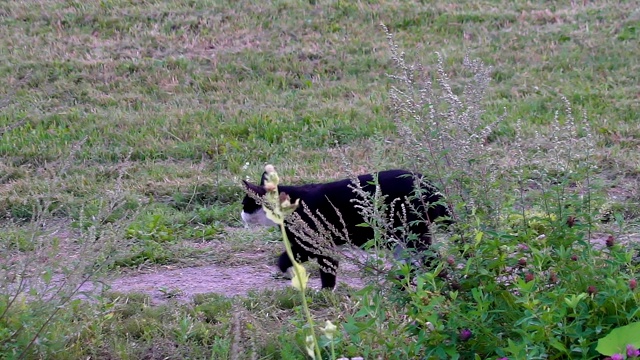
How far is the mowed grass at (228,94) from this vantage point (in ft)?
22.7

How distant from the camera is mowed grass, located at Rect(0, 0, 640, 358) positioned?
6922mm

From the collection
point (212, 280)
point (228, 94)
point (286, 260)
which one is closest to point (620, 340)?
point (286, 260)

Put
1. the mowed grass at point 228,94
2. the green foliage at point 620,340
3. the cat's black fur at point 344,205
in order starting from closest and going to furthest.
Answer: the green foliage at point 620,340 < the cat's black fur at point 344,205 < the mowed grass at point 228,94

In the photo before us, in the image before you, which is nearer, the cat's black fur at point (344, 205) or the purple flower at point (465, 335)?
the purple flower at point (465, 335)

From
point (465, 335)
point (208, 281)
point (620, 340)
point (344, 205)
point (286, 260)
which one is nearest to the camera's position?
point (620, 340)

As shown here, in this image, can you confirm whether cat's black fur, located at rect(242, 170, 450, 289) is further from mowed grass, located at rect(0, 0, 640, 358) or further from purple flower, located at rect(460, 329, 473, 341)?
purple flower, located at rect(460, 329, 473, 341)

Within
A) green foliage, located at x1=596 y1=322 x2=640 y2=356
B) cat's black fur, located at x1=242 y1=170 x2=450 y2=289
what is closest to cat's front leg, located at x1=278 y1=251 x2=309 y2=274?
cat's black fur, located at x1=242 y1=170 x2=450 y2=289

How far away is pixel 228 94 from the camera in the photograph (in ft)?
33.0

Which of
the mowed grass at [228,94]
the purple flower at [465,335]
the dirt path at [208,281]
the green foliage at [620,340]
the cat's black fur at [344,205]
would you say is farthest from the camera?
the mowed grass at [228,94]

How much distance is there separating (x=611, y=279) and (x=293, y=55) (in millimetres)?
8282

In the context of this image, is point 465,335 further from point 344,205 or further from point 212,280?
point 212,280

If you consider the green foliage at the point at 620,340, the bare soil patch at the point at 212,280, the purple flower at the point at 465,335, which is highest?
the green foliage at the point at 620,340

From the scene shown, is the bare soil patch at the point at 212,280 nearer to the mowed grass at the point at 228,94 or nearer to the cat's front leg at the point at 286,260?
the cat's front leg at the point at 286,260

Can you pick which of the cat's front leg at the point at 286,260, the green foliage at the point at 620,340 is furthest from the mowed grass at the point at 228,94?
the green foliage at the point at 620,340
